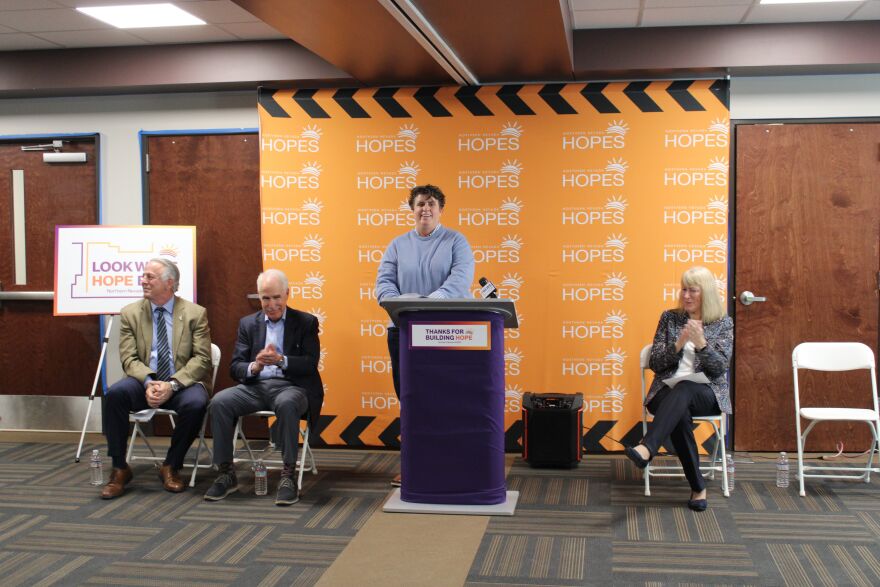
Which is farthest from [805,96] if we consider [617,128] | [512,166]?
[512,166]

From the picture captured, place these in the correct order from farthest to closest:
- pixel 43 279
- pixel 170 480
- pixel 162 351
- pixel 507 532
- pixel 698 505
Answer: pixel 43 279 → pixel 162 351 → pixel 170 480 → pixel 698 505 → pixel 507 532

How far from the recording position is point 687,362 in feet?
15.5

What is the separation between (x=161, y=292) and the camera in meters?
5.02

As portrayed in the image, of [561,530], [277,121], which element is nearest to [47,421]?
[277,121]

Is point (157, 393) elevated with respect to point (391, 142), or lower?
lower

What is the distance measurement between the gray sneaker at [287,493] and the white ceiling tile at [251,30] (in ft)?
9.40

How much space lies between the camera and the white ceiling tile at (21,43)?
5.68 m

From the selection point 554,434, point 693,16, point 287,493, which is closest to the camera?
point 287,493

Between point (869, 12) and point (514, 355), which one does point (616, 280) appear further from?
point (869, 12)

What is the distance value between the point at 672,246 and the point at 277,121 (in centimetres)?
284

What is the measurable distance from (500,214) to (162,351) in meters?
2.35

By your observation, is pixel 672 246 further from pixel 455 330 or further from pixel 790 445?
pixel 455 330

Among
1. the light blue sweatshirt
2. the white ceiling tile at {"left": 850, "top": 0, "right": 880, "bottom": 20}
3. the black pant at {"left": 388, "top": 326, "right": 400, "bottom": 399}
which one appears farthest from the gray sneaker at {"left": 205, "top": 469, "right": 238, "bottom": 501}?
the white ceiling tile at {"left": 850, "top": 0, "right": 880, "bottom": 20}

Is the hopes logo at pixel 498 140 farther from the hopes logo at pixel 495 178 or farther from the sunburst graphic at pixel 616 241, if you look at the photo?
the sunburst graphic at pixel 616 241
